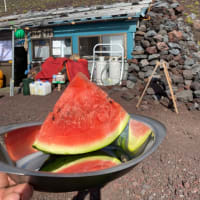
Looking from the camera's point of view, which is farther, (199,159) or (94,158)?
(199,159)

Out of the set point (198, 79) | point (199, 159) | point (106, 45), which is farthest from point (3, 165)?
point (106, 45)

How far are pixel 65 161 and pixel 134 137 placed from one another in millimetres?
379

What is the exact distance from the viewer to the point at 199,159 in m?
3.43

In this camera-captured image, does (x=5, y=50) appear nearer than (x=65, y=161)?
No

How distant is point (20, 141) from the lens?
3.67ft

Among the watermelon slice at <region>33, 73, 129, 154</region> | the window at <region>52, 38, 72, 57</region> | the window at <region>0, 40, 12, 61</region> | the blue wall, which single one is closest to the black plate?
the watermelon slice at <region>33, 73, 129, 154</region>

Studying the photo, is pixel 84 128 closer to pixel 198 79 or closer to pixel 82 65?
pixel 198 79

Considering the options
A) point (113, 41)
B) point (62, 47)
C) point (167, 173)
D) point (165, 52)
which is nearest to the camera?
point (167, 173)

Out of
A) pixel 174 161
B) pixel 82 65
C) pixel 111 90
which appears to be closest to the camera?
pixel 174 161

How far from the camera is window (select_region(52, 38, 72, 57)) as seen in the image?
417 inches

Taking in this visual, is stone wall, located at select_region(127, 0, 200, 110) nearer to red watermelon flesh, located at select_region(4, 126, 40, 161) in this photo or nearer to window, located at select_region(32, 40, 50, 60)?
window, located at select_region(32, 40, 50, 60)

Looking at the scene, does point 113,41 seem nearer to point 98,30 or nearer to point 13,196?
point 98,30

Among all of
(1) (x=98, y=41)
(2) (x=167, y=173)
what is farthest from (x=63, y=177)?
(1) (x=98, y=41)

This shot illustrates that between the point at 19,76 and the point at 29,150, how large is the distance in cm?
1266
